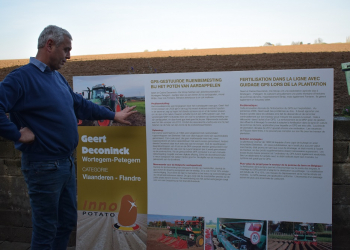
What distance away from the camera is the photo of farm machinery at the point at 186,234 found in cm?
309

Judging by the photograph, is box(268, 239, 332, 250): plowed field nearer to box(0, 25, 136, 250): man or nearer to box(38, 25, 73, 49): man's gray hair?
box(0, 25, 136, 250): man

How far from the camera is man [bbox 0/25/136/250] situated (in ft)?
8.11

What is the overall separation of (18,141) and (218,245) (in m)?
2.03

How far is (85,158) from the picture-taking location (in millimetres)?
3342

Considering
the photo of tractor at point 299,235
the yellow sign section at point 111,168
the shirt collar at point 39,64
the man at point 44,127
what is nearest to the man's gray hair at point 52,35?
the man at point 44,127

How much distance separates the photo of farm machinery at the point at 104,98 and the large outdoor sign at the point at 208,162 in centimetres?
1

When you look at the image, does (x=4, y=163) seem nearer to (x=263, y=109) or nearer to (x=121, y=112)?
(x=121, y=112)

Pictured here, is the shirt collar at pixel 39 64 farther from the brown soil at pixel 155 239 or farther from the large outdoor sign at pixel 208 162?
the brown soil at pixel 155 239

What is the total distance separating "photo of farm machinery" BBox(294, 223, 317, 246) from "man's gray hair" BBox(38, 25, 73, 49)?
8.82ft

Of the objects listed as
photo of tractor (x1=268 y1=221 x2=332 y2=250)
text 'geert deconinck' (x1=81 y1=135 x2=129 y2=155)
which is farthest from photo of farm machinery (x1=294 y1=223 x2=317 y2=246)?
text 'geert deconinck' (x1=81 y1=135 x2=129 y2=155)

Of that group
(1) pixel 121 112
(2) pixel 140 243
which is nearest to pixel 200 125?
(1) pixel 121 112

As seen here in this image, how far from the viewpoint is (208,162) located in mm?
3025

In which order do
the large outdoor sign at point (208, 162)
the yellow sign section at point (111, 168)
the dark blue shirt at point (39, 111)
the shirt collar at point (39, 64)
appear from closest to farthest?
1. the dark blue shirt at point (39, 111)
2. the shirt collar at point (39, 64)
3. the large outdoor sign at point (208, 162)
4. the yellow sign section at point (111, 168)

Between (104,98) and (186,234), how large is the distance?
5.26 feet
